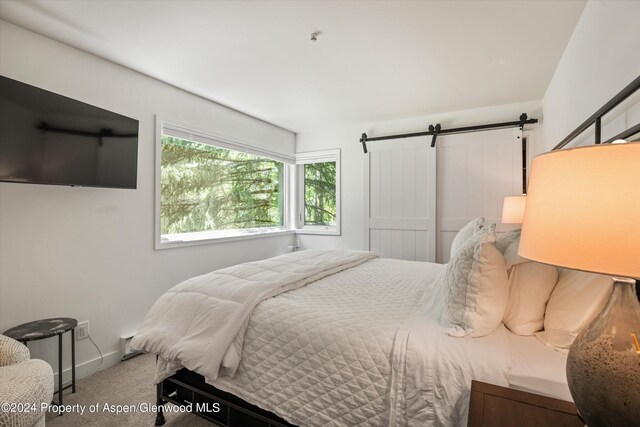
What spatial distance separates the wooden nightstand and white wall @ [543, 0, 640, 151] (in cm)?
112

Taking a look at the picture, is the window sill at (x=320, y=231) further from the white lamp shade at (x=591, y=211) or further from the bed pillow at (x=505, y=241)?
the white lamp shade at (x=591, y=211)

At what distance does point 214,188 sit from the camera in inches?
137

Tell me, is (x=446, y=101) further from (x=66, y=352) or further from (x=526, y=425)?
(x=66, y=352)

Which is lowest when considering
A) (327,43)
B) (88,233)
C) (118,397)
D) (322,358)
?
(118,397)

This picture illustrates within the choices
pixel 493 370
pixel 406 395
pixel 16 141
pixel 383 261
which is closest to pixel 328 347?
pixel 406 395

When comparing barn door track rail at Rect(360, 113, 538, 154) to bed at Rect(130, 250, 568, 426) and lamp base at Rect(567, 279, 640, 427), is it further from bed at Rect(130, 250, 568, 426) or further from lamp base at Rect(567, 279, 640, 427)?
lamp base at Rect(567, 279, 640, 427)

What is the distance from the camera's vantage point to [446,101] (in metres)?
3.22

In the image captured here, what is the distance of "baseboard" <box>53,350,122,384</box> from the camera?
212cm

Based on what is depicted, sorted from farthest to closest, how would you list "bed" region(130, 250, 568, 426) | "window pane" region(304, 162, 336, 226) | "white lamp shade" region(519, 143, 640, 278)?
"window pane" region(304, 162, 336, 226) → "bed" region(130, 250, 568, 426) → "white lamp shade" region(519, 143, 640, 278)

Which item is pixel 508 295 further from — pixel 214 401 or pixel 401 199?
pixel 401 199

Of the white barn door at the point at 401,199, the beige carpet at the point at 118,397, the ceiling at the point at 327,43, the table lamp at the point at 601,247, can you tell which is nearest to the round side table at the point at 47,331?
the beige carpet at the point at 118,397

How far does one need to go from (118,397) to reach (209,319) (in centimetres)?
111

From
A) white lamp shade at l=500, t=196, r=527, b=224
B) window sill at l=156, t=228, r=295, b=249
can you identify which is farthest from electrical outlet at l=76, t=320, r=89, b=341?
white lamp shade at l=500, t=196, r=527, b=224

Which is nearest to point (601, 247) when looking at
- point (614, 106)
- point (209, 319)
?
point (614, 106)
